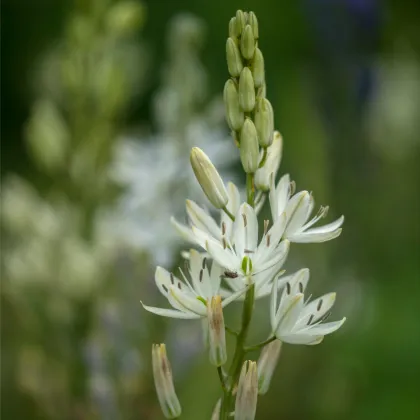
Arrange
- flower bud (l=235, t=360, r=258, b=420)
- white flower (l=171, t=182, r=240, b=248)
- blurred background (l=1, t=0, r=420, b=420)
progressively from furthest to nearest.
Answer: blurred background (l=1, t=0, r=420, b=420) → white flower (l=171, t=182, r=240, b=248) → flower bud (l=235, t=360, r=258, b=420)

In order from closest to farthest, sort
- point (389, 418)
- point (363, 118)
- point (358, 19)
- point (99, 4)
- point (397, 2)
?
1. point (99, 4)
2. point (389, 418)
3. point (358, 19)
4. point (363, 118)
5. point (397, 2)

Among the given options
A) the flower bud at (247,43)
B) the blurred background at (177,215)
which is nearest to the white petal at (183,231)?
the flower bud at (247,43)

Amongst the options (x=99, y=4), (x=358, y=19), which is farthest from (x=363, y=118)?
(x=99, y=4)

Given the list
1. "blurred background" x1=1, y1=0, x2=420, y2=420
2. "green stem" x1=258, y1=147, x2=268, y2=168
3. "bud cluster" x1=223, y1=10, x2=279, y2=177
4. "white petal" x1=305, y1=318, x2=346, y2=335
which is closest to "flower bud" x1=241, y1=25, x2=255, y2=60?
"bud cluster" x1=223, y1=10, x2=279, y2=177

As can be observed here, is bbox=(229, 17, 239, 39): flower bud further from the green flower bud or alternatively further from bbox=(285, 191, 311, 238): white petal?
bbox=(285, 191, 311, 238): white petal

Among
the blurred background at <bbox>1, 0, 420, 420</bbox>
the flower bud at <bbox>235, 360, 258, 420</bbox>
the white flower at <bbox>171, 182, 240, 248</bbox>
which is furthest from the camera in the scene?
the blurred background at <bbox>1, 0, 420, 420</bbox>

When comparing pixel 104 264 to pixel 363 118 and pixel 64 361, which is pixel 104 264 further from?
pixel 363 118

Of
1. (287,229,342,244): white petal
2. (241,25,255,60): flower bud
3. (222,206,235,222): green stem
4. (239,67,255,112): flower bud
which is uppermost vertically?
(241,25,255,60): flower bud

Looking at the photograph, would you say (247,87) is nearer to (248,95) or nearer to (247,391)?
(248,95)
